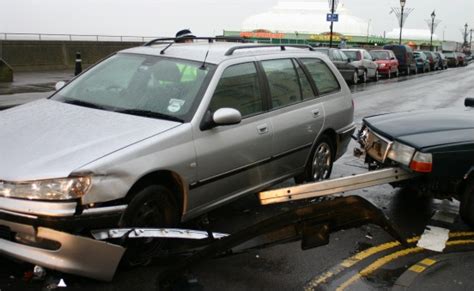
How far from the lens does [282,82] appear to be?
5773mm

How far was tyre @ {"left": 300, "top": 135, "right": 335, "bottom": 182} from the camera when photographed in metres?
6.29

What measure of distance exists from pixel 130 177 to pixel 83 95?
1611mm

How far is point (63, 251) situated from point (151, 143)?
1002 millimetres

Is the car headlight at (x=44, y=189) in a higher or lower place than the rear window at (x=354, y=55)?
lower

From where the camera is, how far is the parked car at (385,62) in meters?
30.0

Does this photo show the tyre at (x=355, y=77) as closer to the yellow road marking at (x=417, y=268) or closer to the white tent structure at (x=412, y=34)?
the yellow road marking at (x=417, y=268)

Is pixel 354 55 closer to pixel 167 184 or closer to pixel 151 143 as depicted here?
pixel 167 184

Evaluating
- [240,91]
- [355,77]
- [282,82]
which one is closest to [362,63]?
[355,77]

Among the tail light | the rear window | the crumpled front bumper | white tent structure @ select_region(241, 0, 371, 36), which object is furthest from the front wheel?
white tent structure @ select_region(241, 0, 371, 36)

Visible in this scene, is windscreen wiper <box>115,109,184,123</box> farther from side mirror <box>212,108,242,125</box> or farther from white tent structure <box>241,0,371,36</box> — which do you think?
white tent structure <box>241,0,371,36</box>

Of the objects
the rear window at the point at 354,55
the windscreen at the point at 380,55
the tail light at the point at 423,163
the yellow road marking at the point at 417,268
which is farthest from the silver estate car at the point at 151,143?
the windscreen at the point at 380,55

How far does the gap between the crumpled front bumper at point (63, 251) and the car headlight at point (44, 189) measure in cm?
20

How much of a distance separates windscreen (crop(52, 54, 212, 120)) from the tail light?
6.83ft

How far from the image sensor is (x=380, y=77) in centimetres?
3106
